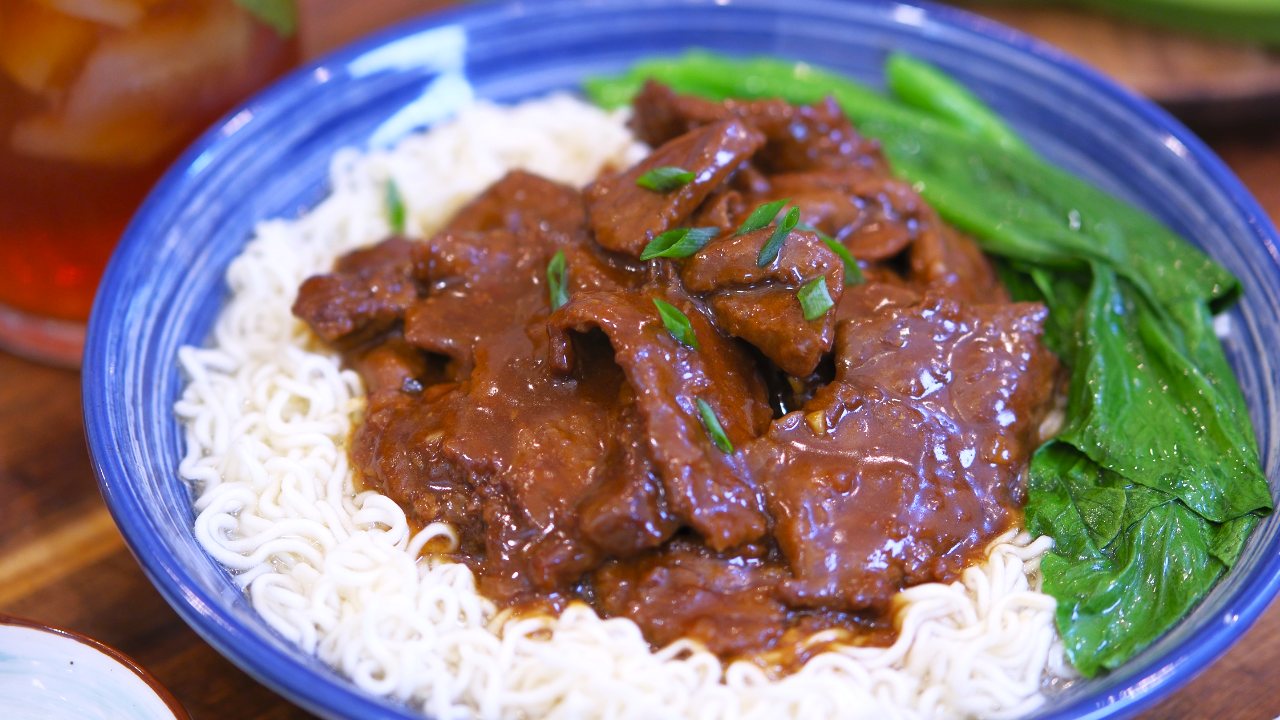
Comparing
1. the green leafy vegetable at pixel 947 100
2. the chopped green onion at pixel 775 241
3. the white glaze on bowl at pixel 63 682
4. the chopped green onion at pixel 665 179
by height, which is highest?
the green leafy vegetable at pixel 947 100

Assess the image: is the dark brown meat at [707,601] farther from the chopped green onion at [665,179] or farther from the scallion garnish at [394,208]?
the scallion garnish at [394,208]

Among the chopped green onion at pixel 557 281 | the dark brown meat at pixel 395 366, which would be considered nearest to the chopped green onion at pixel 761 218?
the chopped green onion at pixel 557 281

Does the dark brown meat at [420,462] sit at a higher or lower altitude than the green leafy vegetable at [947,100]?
lower

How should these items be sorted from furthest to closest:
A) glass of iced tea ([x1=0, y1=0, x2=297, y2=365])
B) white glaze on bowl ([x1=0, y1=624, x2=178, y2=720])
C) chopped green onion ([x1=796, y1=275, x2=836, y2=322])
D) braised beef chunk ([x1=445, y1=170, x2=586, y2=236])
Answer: braised beef chunk ([x1=445, y1=170, x2=586, y2=236]), glass of iced tea ([x1=0, y1=0, x2=297, y2=365]), chopped green onion ([x1=796, y1=275, x2=836, y2=322]), white glaze on bowl ([x1=0, y1=624, x2=178, y2=720])

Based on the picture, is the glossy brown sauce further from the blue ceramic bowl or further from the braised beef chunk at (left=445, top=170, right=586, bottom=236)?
the blue ceramic bowl

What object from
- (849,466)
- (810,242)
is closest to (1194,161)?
(810,242)

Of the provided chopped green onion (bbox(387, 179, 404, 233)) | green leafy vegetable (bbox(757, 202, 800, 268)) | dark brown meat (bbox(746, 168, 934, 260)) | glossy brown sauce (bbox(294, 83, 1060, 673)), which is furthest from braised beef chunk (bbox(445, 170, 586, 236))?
green leafy vegetable (bbox(757, 202, 800, 268))
